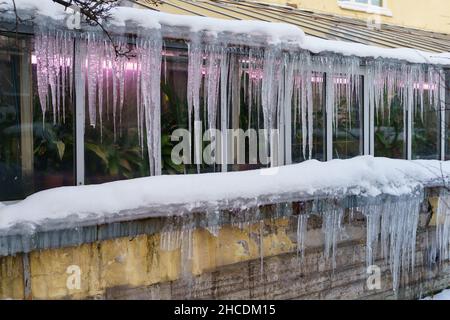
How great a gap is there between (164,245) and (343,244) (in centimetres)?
274

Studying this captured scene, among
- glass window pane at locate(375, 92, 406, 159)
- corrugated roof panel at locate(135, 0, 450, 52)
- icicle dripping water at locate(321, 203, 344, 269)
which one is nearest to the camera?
icicle dripping water at locate(321, 203, 344, 269)

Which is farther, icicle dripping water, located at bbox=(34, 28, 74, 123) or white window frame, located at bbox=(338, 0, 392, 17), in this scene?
white window frame, located at bbox=(338, 0, 392, 17)

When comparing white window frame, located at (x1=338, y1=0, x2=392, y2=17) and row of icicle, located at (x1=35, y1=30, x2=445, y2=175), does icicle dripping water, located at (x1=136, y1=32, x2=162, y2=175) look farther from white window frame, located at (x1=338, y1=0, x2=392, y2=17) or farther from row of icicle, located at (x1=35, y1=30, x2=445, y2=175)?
white window frame, located at (x1=338, y1=0, x2=392, y2=17)

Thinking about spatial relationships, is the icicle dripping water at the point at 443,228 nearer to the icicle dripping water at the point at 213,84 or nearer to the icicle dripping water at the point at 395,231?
the icicle dripping water at the point at 395,231

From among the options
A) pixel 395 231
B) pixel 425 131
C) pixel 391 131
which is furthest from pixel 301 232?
pixel 425 131

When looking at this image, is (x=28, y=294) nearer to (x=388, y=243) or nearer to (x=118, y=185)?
(x=118, y=185)

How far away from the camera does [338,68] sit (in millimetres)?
6852

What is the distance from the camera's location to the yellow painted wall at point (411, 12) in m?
10.7

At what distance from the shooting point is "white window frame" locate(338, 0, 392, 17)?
36.4 ft

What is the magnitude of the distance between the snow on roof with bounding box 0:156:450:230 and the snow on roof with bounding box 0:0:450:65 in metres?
1.46

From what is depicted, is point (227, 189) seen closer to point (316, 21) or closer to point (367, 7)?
Result: point (316, 21)

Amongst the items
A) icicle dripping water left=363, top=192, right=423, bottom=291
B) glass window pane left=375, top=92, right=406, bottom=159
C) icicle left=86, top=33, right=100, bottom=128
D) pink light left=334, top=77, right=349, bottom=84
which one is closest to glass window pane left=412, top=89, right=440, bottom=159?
glass window pane left=375, top=92, right=406, bottom=159

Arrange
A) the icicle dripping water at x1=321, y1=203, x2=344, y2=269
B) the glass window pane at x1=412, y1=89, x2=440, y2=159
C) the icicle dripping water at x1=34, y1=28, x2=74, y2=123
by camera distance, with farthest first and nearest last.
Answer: the glass window pane at x1=412, y1=89, x2=440, y2=159, the icicle dripping water at x1=321, y1=203, x2=344, y2=269, the icicle dripping water at x1=34, y1=28, x2=74, y2=123

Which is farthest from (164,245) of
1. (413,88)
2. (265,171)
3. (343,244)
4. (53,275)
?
(413,88)
